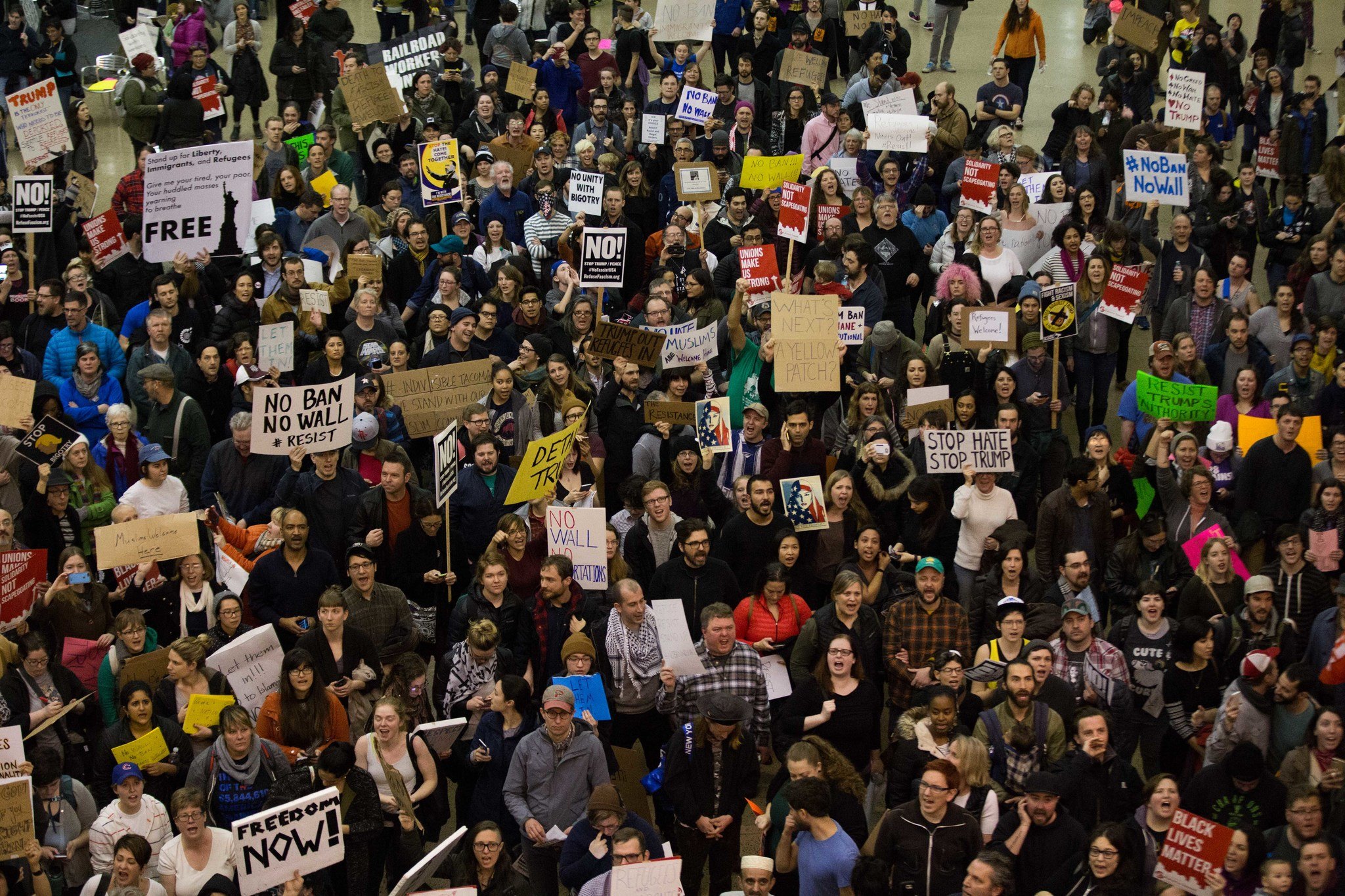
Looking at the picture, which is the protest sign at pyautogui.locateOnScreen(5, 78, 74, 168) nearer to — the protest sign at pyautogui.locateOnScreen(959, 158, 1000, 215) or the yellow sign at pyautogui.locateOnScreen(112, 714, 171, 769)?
the protest sign at pyautogui.locateOnScreen(959, 158, 1000, 215)

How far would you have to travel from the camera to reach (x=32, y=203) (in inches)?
559

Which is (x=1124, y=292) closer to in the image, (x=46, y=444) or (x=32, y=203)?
(x=46, y=444)

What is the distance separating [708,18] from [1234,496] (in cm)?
1040

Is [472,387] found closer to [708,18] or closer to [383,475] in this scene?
A: [383,475]

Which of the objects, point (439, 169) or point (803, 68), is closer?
point (439, 169)

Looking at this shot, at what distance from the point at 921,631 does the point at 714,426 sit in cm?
241

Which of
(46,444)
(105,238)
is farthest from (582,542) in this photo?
(105,238)

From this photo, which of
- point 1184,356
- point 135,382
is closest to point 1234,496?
point 1184,356

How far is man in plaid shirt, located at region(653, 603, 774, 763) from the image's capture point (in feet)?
31.0

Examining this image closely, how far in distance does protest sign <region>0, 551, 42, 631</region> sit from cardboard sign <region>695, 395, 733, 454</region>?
13.9 ft

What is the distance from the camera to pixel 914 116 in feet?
53.5

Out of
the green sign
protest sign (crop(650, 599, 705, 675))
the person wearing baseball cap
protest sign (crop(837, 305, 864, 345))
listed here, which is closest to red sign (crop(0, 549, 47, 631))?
the person wearing baseball cap

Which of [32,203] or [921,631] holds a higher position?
[32,203]

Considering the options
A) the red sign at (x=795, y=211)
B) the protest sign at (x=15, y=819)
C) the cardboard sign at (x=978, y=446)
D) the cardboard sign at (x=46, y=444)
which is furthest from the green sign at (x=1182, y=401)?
the protest sign at (x=15, y=819)
